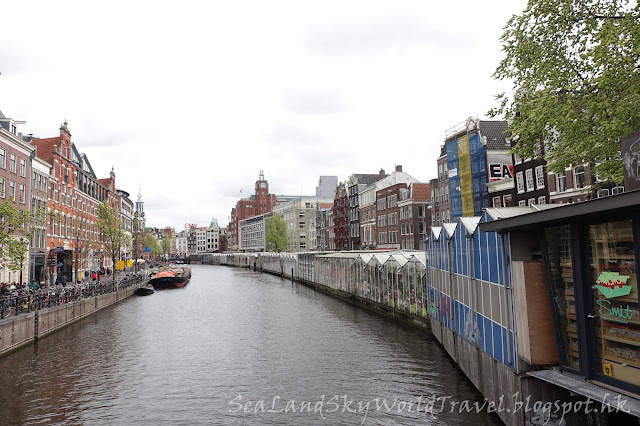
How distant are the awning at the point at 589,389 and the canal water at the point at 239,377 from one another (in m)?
4.20

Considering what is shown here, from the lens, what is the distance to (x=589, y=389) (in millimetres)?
9398

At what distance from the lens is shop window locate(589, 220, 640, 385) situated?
8.75m

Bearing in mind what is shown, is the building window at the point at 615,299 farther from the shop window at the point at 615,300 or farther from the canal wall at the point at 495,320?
the canal wall at the point at 495,320

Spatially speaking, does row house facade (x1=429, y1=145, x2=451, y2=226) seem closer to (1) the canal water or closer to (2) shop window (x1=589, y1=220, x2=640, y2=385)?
(1) the canal water

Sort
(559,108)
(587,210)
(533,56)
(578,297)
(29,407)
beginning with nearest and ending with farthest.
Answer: (587,210), (578,297), (29,407), (559,108), (533,56)

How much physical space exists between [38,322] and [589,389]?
97.4ft

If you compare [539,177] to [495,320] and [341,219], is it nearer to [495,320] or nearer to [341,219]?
[495,320]

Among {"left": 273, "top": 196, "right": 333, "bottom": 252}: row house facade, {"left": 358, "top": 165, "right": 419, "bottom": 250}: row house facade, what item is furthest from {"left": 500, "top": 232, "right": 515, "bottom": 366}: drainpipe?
{"left": 273, "top": 196, "right": 333, "bottom": 252}: row house facade

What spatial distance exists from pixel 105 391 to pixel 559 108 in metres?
21.4

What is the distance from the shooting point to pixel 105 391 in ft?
60.4

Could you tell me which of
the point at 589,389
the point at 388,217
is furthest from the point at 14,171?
the point at 388,217

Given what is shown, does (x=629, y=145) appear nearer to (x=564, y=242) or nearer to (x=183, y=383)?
(x=564, y=242)

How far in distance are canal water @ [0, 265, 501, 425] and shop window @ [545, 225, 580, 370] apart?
4.68 m

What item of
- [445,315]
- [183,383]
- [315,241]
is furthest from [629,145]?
[315,241]
